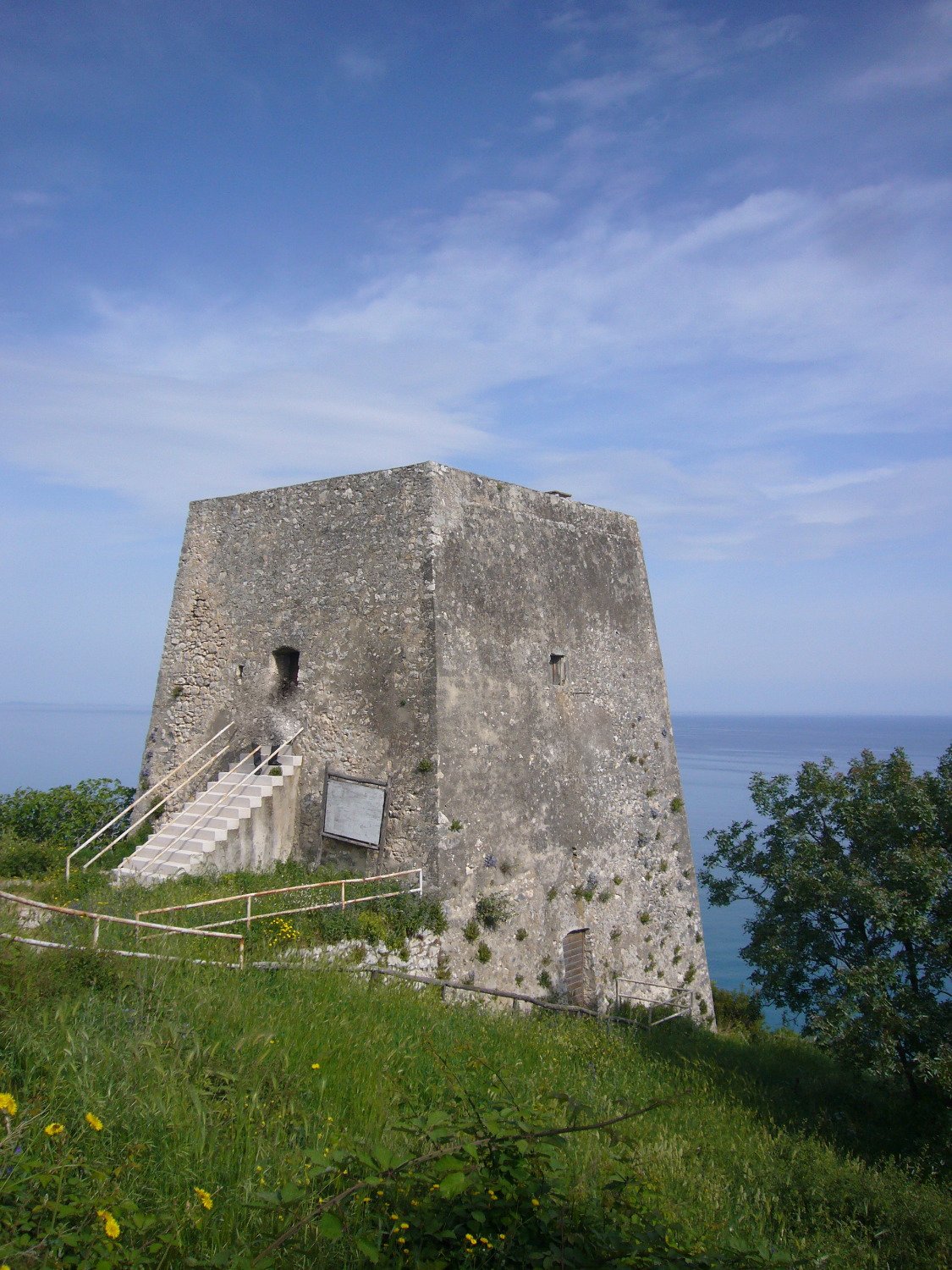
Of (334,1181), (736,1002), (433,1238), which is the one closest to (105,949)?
(334,1181)

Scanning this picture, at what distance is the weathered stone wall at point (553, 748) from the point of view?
13969 mm

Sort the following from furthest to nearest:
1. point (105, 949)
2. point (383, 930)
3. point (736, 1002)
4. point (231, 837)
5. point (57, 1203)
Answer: point (736, 1002) → point (231, 837) → point (383, 930) → point (105, 949) → point (57, 1203)

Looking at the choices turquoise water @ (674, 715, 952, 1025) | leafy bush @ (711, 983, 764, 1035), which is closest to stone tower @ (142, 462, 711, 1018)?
leafy bush @ (711, 983, 764, 1035)

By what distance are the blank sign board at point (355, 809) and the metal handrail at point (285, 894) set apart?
67 centimetres

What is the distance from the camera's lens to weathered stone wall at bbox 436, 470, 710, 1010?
45.8 feet

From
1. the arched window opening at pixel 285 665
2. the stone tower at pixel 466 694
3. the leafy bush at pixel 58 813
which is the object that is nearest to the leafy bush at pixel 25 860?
the leafy bush at pixel 58 813

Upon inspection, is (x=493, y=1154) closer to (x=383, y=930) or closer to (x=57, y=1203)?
(x=57, y=1203)

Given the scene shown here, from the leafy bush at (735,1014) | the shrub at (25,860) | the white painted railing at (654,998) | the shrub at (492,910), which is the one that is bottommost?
the leafy bush at (735,1014)

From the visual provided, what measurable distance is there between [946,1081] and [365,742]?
28.8 ft

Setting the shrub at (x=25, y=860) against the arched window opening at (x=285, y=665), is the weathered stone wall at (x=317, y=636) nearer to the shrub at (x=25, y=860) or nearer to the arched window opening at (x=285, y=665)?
the arched window opening at (x=285, y=665)

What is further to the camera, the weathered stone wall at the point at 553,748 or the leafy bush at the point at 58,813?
the leafy bush at the point at 58,813

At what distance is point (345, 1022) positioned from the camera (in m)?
7.72

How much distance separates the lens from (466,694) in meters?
14.1

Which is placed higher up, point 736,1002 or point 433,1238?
point 433,1238
